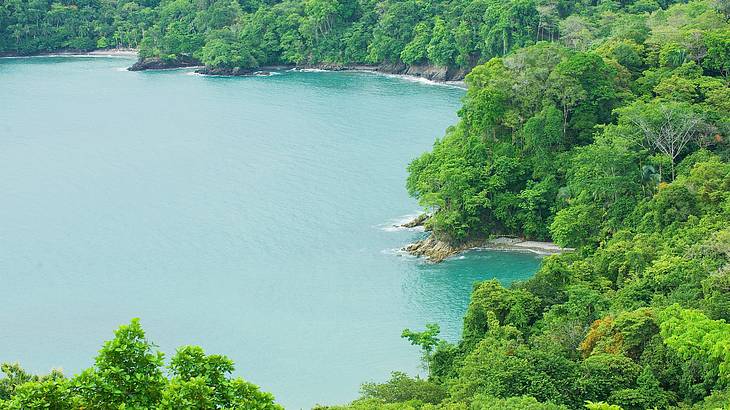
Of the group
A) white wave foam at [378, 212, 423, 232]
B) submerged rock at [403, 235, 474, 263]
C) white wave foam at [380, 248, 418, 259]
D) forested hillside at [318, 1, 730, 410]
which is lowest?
white wave foam at [380, 248, 418, 259]

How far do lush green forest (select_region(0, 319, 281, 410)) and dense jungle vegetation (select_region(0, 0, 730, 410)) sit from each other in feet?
0.10

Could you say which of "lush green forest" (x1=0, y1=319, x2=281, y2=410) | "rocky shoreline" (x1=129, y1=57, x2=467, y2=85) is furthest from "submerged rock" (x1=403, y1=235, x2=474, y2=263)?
"rocky shoreline" (x1=129, y1=57, x2=467, y2=85)

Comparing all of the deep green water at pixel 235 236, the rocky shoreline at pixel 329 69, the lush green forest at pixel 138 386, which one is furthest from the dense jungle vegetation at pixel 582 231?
the rocky shoreline at pixel 329 69

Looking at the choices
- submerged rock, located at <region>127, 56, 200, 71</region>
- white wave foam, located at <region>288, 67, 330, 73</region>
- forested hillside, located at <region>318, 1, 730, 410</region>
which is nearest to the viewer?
forested hillside, located at <region>318, 1, 730, 410</region>

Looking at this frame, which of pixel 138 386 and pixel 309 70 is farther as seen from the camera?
pixel 309 70

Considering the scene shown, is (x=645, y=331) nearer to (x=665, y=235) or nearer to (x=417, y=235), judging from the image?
(x=665, y=235)

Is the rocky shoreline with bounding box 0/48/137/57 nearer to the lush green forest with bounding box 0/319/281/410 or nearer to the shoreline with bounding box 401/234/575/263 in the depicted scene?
the shoreline with bounding box 401/234/575/263

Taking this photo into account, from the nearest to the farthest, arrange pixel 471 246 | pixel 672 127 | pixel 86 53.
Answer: pixel 672 127 → pixel 471 246 → pixel 86 53

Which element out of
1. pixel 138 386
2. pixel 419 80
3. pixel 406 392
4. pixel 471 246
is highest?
pixel 138 386

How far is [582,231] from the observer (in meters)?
38.5

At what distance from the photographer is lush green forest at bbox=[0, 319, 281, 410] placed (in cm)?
1514

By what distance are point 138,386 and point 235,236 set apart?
29.6m

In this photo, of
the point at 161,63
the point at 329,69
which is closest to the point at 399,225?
the point at 329,69

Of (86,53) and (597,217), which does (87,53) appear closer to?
(86,53)
